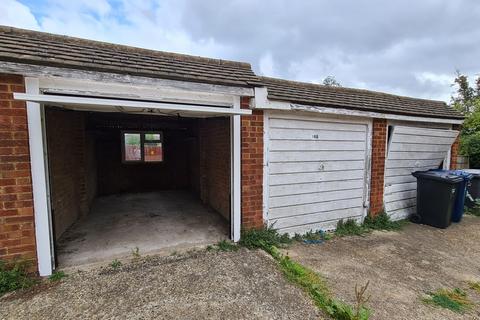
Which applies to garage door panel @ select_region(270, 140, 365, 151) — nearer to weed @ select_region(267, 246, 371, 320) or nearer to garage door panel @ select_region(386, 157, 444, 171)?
garage door panel @ select_region(386, 157, 444, 171)

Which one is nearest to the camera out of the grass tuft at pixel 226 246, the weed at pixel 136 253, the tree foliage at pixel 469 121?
the weed at pixel 136 253

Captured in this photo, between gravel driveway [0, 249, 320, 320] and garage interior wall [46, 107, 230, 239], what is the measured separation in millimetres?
1177

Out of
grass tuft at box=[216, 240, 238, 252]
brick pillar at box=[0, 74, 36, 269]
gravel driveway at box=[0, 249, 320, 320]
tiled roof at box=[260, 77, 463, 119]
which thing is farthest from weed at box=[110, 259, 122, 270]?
tiled roof at box=[260, 77, 463, 119]

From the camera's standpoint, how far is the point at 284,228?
4.59 metres

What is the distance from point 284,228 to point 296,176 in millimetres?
1037

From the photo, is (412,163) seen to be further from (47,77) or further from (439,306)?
(47,77)

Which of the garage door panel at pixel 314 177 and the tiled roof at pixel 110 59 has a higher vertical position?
the tiled roof at pixel 110 59

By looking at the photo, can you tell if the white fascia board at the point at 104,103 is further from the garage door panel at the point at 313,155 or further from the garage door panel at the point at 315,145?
the garage door panel at the point at 313,155

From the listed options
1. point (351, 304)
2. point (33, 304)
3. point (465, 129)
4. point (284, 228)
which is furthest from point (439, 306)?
point (465, 129)

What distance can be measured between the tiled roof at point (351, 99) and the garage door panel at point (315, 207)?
2.01 metres

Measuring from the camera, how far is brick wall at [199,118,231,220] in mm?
5074

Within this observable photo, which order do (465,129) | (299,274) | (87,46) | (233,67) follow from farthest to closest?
(465,129) → (233,67) → (87,46) → (299,274)

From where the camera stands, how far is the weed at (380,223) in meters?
5.41

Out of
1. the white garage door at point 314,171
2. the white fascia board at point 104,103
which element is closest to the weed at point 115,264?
the white fascia board at point 104,103
